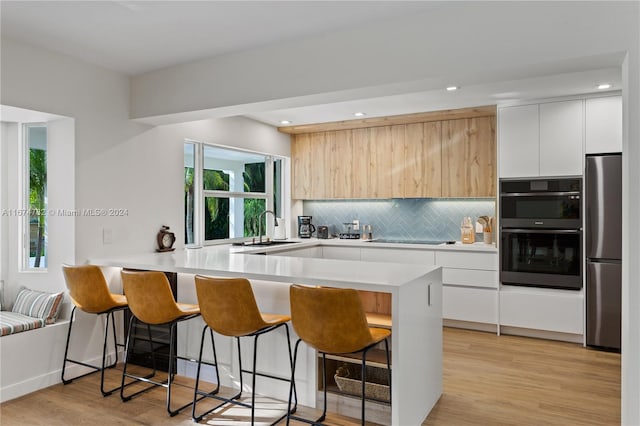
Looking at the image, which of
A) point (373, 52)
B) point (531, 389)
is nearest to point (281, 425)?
point (531, 389)

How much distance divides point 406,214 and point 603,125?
8.04 ft

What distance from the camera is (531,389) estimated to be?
10.6ft

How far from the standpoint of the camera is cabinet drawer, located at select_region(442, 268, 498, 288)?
4.66 metres

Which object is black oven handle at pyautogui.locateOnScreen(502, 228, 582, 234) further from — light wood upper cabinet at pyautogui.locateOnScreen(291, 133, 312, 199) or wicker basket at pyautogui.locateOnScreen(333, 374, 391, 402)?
light wood upper cabinet at pyautogui.locateOnScreen(291, 133, 312, 199)

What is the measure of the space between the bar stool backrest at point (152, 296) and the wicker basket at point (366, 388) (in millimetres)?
1161

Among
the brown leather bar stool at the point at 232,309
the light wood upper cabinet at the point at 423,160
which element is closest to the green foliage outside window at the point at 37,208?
the brown leather bar stool at the point at 232,309

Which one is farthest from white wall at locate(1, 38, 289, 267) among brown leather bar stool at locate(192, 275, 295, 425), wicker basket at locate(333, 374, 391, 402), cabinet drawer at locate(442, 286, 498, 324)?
cabinet drawer at locate(442, 286, 498, 324)

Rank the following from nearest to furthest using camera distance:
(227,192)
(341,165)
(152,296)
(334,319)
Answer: (334,319)
(152,296)
(227,192)
(341,165)

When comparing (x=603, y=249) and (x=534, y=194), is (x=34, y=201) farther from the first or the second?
(x=603, y=249)

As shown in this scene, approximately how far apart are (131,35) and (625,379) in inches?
147

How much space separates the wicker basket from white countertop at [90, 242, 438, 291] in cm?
69

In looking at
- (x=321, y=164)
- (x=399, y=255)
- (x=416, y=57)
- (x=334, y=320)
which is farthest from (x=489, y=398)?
(x=321, y=164)

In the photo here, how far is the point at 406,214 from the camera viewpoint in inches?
231

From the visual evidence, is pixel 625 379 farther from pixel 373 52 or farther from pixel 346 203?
pixel 346 203
